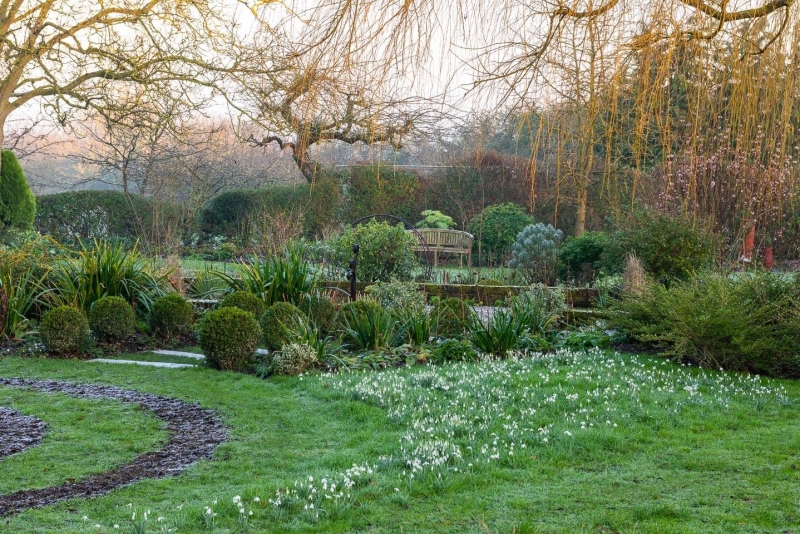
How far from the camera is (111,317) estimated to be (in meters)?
8.59

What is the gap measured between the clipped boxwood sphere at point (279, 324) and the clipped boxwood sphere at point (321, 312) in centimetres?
69

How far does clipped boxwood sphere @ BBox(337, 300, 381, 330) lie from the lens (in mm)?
8570

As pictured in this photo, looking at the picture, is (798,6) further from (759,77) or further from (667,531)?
(667,531)

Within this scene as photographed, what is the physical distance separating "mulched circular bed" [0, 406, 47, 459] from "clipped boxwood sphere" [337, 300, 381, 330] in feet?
11.9

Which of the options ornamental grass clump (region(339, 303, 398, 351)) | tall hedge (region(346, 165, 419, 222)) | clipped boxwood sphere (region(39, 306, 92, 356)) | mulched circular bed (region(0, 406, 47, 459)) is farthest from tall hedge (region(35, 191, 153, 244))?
mulched circular bed (region(0, 406, 47, 459))

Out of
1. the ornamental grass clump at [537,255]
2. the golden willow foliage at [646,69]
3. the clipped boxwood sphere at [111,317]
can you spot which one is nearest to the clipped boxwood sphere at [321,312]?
the clipped boxwood sphere at [111,317]

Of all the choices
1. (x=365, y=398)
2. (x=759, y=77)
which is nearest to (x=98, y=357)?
(x=365, y=398)

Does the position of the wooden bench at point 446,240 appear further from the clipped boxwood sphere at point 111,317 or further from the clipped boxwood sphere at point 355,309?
the clipped boxwood sphere at point 111,317

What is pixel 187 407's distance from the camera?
612 cm

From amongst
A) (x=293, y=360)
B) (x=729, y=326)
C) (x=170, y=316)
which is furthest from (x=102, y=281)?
(x=729, y=326)

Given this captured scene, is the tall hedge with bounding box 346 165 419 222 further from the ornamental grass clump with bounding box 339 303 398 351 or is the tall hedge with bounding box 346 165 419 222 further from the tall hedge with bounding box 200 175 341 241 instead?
the ornamental grass clump with bounding box 339 303 398 351

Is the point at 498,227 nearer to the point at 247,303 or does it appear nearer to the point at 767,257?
the point at 767,257

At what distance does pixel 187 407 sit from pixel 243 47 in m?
6.43

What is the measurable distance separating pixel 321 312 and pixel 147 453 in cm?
424
